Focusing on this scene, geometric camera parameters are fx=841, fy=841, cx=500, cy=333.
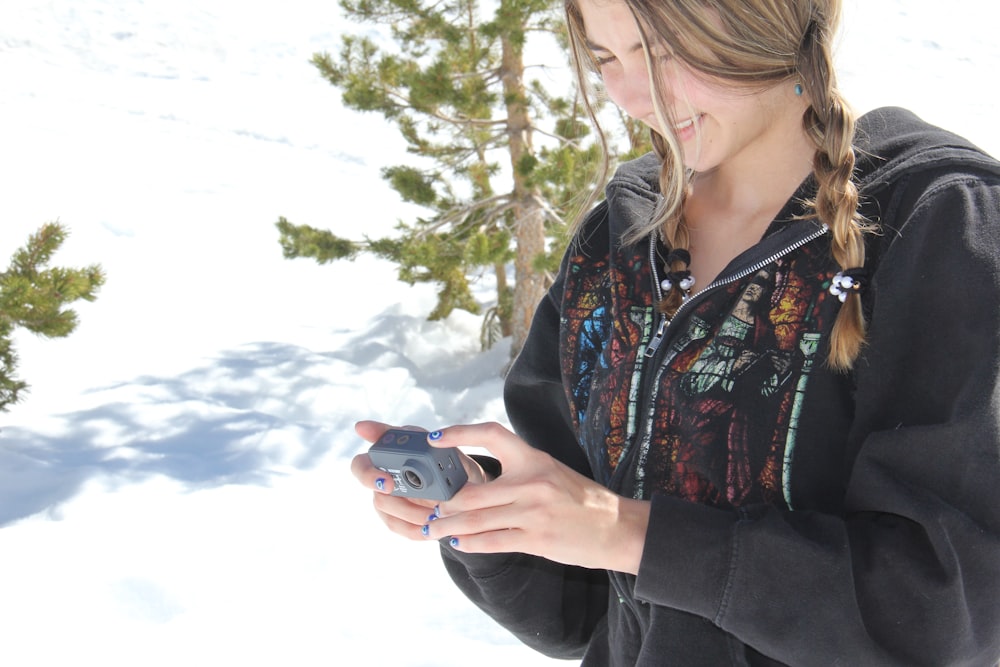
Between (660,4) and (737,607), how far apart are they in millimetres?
564

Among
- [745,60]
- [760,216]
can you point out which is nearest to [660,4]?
[745,60]

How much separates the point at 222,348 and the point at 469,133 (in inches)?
85.2

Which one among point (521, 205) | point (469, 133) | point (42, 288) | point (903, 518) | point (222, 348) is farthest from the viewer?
point (222, 348)

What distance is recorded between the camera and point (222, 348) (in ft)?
18.4

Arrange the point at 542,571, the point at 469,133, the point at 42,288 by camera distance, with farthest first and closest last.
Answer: the point at 469,133
the point at 42,288
the point at 542,571

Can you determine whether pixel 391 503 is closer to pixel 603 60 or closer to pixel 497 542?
pixel 497 542

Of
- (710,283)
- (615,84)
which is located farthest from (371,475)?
(615,84)

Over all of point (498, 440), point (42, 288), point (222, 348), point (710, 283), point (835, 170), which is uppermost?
point (835, 170)

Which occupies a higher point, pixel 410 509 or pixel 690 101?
pixel 690 101

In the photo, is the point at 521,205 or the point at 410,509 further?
the point at 521,205

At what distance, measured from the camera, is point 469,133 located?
530cm

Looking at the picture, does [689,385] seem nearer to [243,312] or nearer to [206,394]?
[206,394]

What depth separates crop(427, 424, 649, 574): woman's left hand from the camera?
74cm

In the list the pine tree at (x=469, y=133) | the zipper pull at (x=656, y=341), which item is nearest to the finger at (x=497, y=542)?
the zipper pull at (x=656, y=341)
